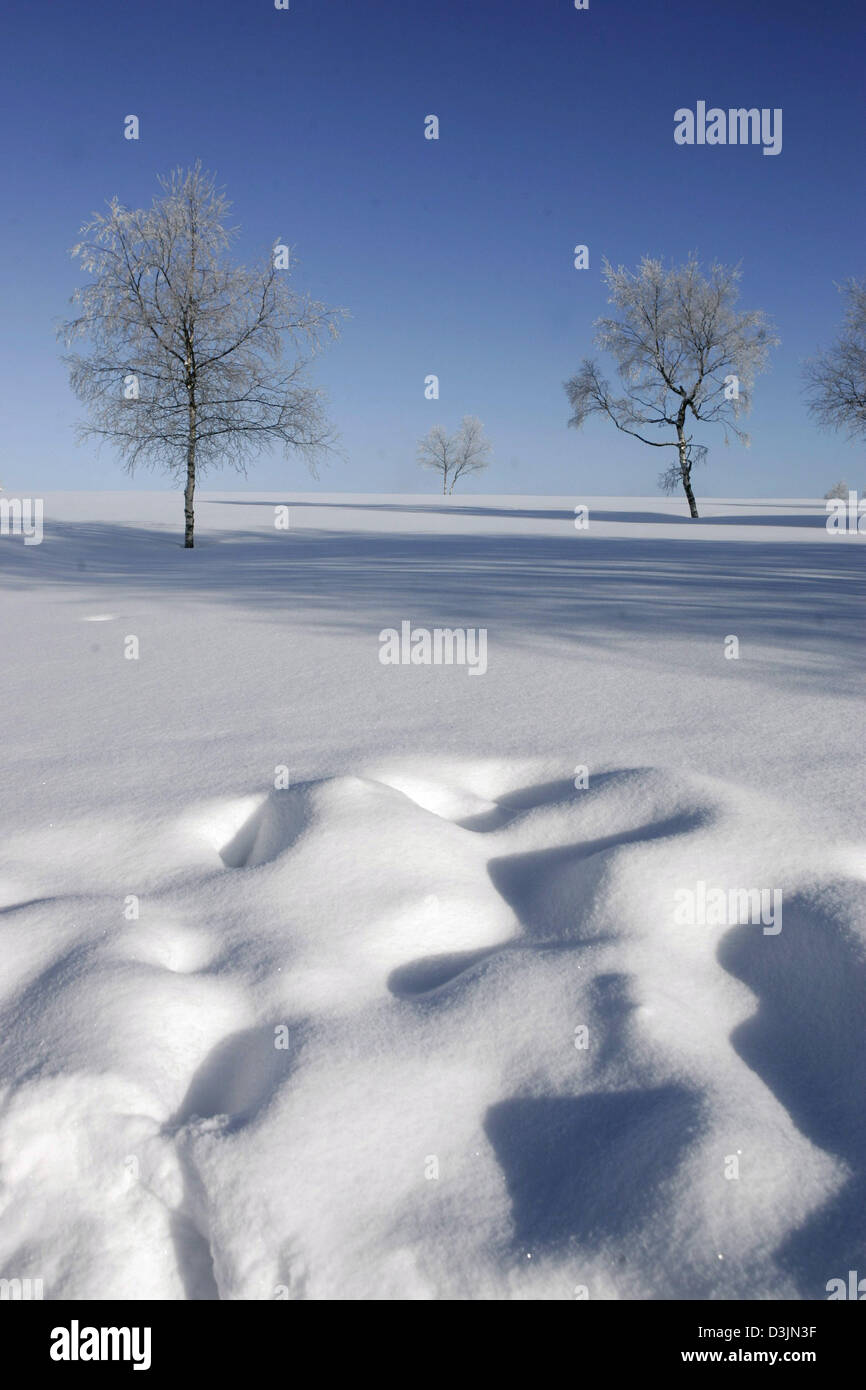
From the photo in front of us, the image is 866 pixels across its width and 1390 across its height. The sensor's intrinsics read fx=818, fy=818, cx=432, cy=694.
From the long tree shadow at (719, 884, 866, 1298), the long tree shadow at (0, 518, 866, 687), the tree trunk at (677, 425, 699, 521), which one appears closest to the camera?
the long tree shadow at (719, 884, 866, 1298)

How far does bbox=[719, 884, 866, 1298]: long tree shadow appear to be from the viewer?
1.15 metres

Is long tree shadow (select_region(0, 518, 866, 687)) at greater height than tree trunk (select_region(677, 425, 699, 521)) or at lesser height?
lesser

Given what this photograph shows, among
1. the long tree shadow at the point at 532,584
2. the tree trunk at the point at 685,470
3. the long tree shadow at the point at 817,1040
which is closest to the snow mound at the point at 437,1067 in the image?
the long tree shadow at the point at 817,1040

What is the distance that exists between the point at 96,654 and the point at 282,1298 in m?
3.81

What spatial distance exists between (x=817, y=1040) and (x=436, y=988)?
731mm

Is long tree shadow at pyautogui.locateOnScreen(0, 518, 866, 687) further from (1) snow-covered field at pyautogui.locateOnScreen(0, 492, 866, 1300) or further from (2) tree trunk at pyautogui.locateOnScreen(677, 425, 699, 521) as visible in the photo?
(2) tree trunk at pyautogui.locateOnScreen(677, 425, 699, 521)

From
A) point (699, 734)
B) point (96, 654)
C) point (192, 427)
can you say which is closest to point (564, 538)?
point (192, 427)

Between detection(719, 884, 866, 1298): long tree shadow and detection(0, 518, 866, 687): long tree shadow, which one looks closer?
detection(719, 884, 866, 1298): long tree shadow

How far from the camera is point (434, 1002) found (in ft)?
5.23

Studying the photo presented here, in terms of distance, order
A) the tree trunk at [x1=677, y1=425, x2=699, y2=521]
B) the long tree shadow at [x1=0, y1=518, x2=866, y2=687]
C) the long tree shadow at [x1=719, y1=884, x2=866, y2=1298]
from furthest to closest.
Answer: the tree trunk at [x1=677, y1=425, x2=699, y2=521] < the long tree shadow at [x1=0, y1=518, x2=866, y2=687] < the long tree shadow at [x1=719, y1=884, x2=866, y2=1298]

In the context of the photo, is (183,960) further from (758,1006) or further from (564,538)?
(564,538)

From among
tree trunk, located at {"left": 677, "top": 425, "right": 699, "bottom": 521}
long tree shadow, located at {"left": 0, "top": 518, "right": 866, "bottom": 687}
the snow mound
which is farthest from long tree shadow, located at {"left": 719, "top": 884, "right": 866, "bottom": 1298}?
tree trunk, located at {"left": 677, "top": 425, "right": 699, "bottom": 521}

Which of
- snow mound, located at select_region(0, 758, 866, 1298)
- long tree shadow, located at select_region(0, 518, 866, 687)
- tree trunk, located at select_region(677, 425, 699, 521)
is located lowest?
snow mound, located at select_region(0, 758, 866, 1298)

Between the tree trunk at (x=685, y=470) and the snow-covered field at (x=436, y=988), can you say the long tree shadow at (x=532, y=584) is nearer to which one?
the snow-covered field at (x=436, y=988)
